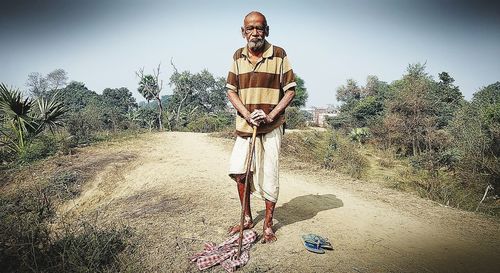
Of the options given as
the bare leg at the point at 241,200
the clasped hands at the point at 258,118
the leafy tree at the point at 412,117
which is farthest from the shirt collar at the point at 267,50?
the leafy tree at the point at 412,117

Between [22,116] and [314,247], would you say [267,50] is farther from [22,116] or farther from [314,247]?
[22,116]

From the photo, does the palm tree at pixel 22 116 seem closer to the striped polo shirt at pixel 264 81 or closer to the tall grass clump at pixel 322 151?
the striped polo shirt at pixel 264 81

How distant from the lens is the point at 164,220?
337 cm

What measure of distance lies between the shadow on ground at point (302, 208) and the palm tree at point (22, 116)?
8.05 m

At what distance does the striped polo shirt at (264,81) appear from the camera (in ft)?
8.63

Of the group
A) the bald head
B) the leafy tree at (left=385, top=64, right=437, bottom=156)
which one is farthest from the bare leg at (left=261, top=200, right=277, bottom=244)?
the leafy tree at (left=385, top=64, right=437, bottom=156)

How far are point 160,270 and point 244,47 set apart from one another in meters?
2.15

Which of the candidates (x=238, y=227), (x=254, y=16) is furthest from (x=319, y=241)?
(x=254, y=16)

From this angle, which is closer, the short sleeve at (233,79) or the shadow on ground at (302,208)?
the short sleeve at (233,79)

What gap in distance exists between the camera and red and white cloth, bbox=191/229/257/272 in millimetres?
2324

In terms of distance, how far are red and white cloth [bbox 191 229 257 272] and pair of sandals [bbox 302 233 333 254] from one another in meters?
0.49

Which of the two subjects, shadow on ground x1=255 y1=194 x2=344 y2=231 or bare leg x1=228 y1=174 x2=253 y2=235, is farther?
shadow on ground x1=255 y1=194 x2=344 y2=231

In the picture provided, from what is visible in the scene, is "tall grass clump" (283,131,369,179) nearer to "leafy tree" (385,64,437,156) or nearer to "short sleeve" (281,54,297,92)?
"leafy tree" (385,64,437,156)

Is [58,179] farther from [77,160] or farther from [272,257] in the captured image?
[272,257]
